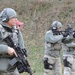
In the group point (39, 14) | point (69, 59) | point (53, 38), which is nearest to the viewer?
point (53, 38)

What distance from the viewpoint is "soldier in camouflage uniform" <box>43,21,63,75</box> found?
975 cm

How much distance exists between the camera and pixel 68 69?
32.2 feet

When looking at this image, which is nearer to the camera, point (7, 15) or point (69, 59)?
point (7, 15)

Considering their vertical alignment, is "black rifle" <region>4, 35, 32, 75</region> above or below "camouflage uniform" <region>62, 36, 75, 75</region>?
above

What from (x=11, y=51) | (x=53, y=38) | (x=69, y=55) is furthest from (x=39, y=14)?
(x=11, y=51)

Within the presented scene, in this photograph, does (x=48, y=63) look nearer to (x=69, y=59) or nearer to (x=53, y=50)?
(x=53, y=50)

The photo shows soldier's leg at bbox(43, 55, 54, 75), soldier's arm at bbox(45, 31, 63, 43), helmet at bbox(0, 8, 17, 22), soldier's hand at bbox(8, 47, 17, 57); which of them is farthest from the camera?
soldier's leg at bbox(43, 55, 54, 75)

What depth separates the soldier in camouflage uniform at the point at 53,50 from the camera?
9750 mm

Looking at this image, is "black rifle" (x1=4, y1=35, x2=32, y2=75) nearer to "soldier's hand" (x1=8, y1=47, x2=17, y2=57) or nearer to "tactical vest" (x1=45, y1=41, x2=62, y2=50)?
"soldier's hand" (x1=8, y1=47, x2=17, y2=57)

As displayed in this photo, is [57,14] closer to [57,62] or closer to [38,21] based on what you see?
[38,21]

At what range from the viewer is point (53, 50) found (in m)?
9.88

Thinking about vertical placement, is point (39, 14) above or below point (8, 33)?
below

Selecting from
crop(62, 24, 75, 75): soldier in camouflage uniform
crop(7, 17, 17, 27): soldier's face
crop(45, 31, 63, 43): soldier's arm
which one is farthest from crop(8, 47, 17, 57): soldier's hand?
crop(62, 24, 75, 75): soldier in camouflage uniform

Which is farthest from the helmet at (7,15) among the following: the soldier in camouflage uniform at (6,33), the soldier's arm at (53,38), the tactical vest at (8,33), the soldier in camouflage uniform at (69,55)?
the soldier in camouflage uniform at (69,55)
